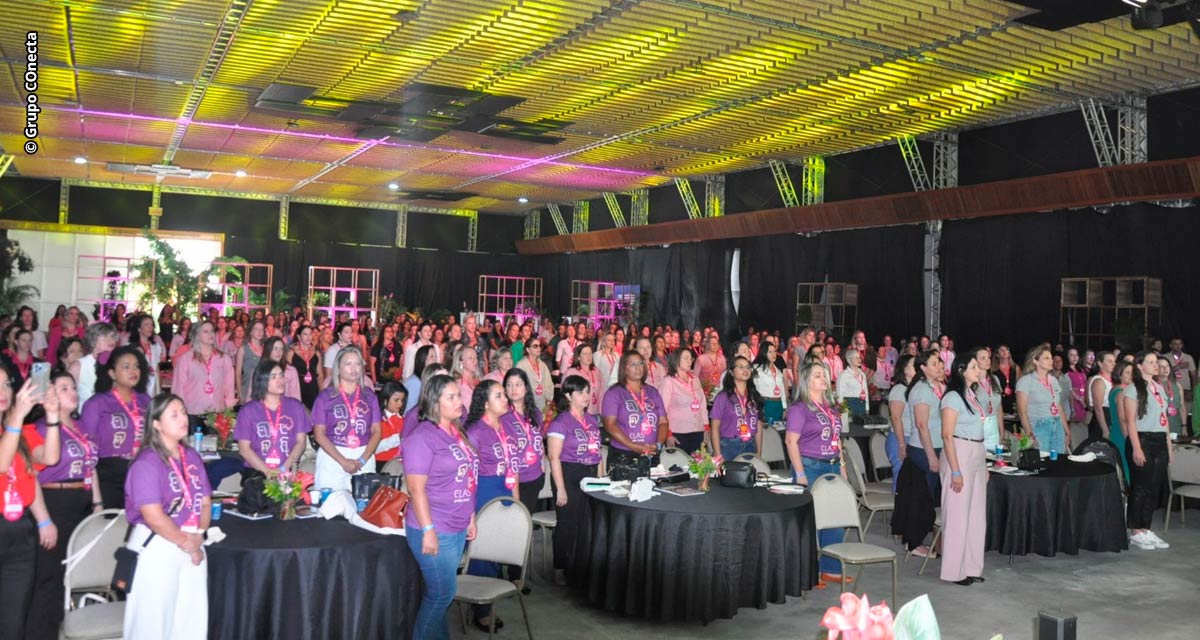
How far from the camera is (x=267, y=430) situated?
5.63 metres

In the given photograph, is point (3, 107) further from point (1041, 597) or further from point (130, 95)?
point (1041, 597)

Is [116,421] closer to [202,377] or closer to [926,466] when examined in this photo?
[202,377]

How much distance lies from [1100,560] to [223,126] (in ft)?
42.6

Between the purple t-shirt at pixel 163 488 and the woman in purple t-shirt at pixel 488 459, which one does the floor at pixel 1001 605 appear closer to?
the woman in purple t-shirt at pixel 488 459

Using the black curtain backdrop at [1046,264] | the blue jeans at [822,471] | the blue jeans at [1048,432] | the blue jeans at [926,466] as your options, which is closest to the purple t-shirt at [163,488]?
the blue jeans at [822,471]

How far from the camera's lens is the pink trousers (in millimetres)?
6699

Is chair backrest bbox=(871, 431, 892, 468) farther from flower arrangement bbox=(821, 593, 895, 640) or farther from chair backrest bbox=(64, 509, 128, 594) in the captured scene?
flower arrangement bbox=(821, 593, 895, 640)

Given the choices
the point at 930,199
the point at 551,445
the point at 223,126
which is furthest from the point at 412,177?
the point at 551,445

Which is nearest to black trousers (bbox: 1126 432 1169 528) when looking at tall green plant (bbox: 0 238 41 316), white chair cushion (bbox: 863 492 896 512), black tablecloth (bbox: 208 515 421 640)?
white chair cushion (bbox: 863 492 896 512)

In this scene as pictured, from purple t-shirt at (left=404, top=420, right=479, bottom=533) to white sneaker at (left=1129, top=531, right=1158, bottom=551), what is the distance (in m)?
6.30

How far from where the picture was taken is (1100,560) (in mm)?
7547

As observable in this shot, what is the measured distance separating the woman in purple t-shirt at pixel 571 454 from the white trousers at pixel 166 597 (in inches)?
103

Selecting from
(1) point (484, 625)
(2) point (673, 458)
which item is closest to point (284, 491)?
(1) point (484, 625)

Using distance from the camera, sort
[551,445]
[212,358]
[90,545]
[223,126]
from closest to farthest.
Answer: [90,545], [551,445], [212,358], [223,126]
